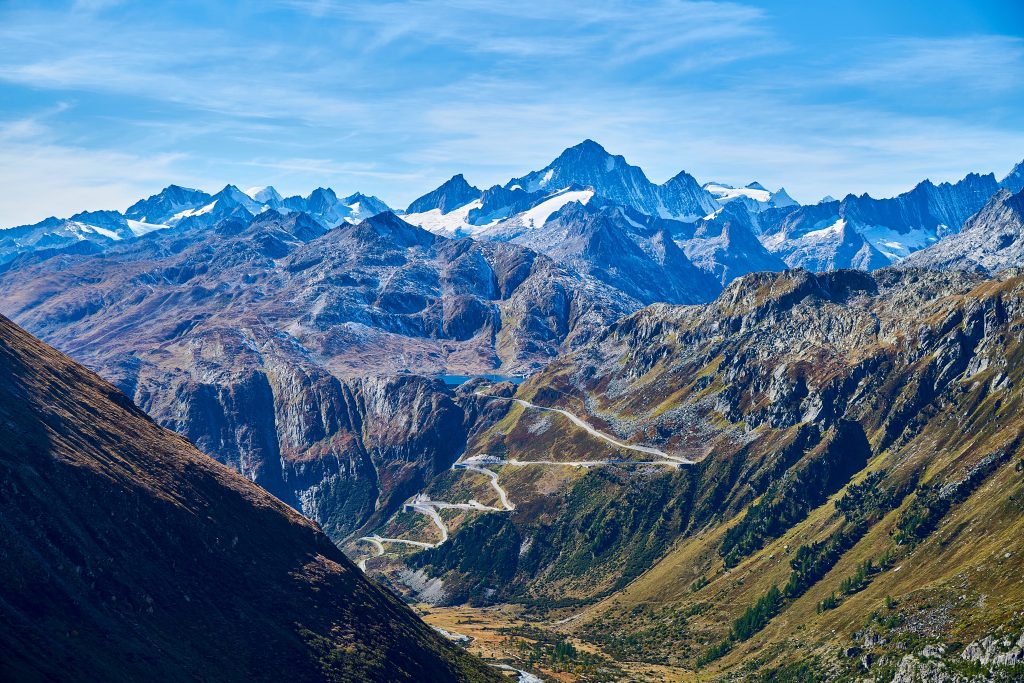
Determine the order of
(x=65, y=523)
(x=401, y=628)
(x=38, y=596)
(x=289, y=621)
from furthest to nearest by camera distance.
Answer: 1. (x=401, y=628)
2. (x=289, y=621)
3. (x=65, y=523)
4. (x=38, y=596)

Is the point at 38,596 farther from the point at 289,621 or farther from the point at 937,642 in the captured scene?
the point at 937,642

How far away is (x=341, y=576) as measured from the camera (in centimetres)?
18075

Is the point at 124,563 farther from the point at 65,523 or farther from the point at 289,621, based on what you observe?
the point at 289,621

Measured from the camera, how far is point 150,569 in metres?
145

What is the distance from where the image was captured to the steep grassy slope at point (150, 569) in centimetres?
12325

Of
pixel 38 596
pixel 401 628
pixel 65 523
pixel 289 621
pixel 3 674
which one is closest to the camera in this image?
pixel 3 674

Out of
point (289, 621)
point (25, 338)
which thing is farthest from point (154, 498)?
point (25, 338)

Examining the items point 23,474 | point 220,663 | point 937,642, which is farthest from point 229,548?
point 937,642

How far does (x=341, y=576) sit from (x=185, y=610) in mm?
41928

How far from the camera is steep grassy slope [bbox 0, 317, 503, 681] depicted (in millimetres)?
123250

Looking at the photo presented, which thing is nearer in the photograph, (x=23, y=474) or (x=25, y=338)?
(x=23, y=474)

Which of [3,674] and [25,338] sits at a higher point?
[25,338]

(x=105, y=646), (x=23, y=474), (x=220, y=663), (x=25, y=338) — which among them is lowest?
(x=220, y=663)

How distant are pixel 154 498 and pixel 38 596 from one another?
36727 mm
